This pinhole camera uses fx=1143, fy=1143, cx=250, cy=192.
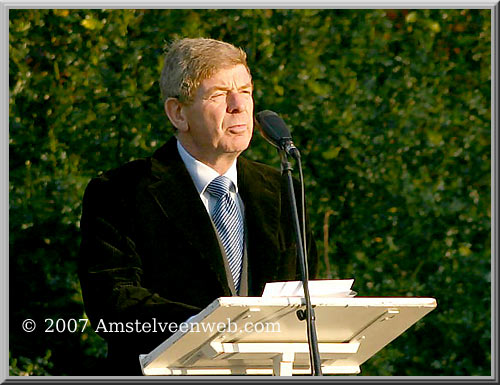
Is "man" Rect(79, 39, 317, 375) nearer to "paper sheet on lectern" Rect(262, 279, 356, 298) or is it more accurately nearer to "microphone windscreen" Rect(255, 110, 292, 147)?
"microphone windscreen" Rect(255, 110, 292, 147)

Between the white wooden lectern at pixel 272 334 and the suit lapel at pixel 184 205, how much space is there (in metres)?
0.52

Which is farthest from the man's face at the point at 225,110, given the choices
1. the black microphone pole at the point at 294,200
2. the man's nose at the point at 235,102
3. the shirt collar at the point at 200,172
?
the black microphone pole at the point at 294,200

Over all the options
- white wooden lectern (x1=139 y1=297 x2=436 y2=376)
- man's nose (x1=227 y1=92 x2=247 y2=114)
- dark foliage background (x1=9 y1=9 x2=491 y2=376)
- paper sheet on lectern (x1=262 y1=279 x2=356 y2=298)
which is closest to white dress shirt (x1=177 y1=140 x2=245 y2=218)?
man's nose (x1=227 y1=92 x2=247 y2=114)

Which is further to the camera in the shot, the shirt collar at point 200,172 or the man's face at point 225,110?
the shirt collar at point 200,172

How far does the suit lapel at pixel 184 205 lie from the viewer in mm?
4438

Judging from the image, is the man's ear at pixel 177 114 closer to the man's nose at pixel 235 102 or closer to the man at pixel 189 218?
the man at pixel 189 218

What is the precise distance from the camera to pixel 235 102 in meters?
4.45

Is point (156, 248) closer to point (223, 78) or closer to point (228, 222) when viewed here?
point (228, 222)

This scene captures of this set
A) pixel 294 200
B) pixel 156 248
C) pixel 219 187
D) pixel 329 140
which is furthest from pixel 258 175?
pixel 329 140

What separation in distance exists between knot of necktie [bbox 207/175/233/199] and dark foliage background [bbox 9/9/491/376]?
2.11m

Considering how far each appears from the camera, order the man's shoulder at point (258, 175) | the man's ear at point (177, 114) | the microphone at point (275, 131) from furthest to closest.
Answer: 1. the man's shoulder at point (258, 175)
2. the man's ear at point (177, 114)
3. the microphone at point (275, 131)

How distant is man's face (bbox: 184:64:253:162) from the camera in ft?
14.7

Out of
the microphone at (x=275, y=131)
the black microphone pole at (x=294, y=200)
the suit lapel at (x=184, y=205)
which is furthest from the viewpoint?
the suit lapel at (x=184, y=205)

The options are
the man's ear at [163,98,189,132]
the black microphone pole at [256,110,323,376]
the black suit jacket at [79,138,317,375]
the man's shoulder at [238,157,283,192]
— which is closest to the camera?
the black microphone pole at [256,110,323,376]
